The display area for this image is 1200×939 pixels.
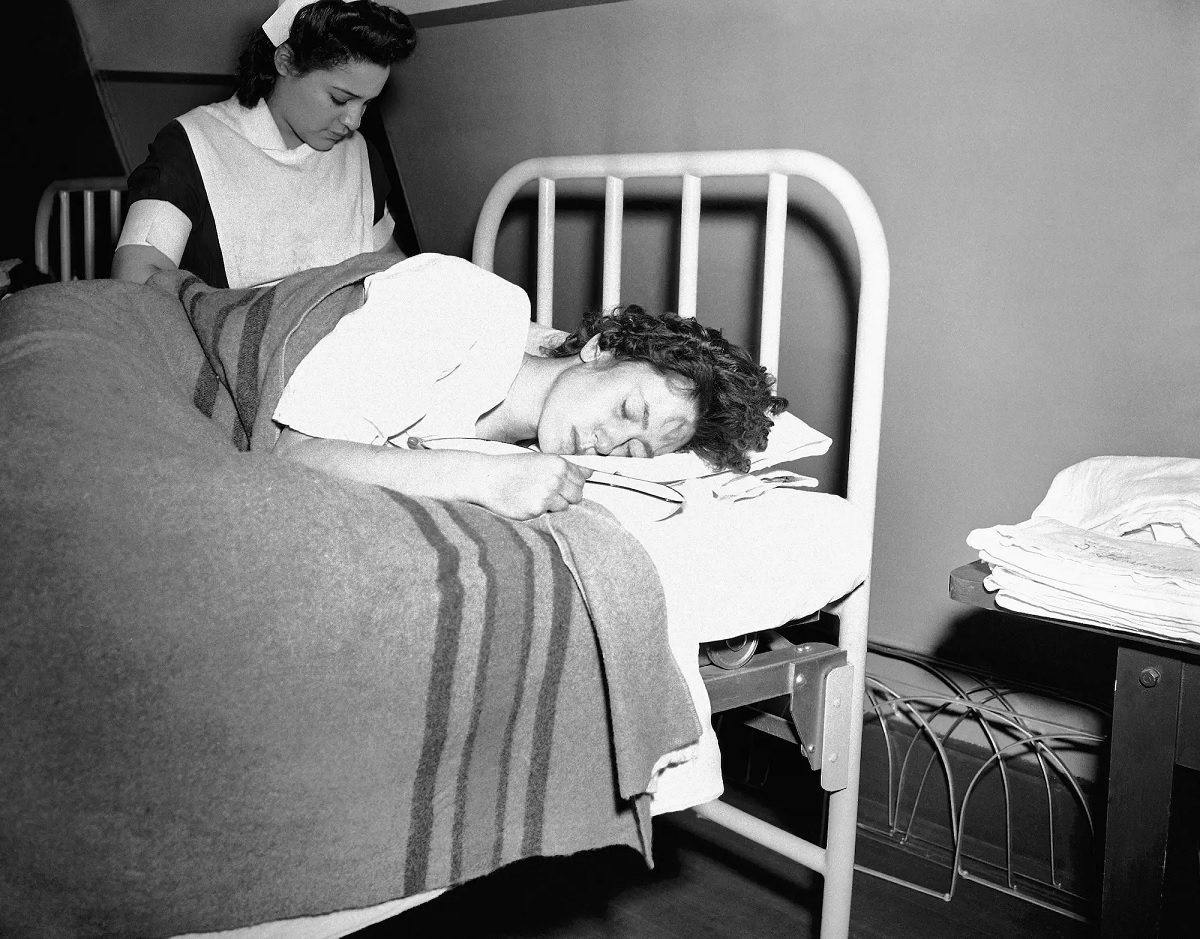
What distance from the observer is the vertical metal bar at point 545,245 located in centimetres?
168

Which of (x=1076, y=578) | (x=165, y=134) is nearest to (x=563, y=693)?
(x=1076, y=578)

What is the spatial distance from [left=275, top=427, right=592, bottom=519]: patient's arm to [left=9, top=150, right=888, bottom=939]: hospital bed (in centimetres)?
9

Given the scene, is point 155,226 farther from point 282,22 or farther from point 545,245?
point 545,245

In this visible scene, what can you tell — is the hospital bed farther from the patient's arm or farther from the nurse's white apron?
the nurse's white apron

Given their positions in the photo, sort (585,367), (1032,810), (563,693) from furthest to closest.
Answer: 1. (1032,810)
2. (585,367)
3. (563,693)

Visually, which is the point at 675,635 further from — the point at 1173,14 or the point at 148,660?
the point at 1173,14

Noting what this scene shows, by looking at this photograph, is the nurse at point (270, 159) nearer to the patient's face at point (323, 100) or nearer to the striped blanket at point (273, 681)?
the patient's face at point (323, 100)

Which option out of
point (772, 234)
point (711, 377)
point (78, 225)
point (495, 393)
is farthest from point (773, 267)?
point (78, 225)

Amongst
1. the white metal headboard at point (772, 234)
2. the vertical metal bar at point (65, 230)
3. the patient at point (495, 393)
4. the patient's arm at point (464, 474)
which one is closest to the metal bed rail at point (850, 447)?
the white metal headboard at point (772, 234)

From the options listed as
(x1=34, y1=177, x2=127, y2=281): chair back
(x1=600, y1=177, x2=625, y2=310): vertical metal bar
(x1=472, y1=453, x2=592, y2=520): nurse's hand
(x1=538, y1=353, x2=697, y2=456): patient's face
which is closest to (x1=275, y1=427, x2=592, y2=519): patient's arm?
(x1=472, y1=453, x2=592, y2=520): nurse's hand

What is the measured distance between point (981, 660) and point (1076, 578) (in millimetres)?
670

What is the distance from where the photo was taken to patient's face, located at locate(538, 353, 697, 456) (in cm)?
130

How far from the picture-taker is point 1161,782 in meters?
0.98

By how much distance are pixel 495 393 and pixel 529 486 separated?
33cm
